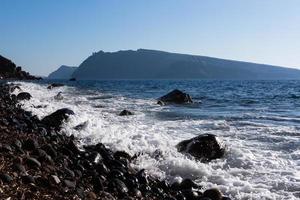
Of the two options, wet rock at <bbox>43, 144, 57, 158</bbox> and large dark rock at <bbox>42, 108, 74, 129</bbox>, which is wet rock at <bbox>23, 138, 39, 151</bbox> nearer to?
wet rock at <bbox>43, 144, 57, 158</bbox>

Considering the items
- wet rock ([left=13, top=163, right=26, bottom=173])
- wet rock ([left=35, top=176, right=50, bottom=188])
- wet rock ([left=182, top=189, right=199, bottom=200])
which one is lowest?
wet rock ([left=182, top=189, right=199, bottom=200])

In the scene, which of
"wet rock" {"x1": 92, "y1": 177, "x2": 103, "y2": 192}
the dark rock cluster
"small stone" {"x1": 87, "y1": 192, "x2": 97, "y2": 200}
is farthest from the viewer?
the dark rock cluster

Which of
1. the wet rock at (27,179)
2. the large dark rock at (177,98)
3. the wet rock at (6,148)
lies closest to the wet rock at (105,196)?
the wet rock at (27,179)

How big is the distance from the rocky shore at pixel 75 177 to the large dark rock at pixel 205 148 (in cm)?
161

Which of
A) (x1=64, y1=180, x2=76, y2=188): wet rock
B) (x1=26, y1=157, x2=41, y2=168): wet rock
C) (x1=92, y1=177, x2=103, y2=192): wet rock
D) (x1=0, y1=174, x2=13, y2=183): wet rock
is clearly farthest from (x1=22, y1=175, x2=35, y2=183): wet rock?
(x1=92, y1=177, x2=103, y2=192): wet rock

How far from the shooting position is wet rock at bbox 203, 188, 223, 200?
7.61 meters

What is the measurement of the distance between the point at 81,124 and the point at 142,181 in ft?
23.6

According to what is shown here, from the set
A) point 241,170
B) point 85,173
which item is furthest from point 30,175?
point 241,170

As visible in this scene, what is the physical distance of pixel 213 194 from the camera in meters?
7.67

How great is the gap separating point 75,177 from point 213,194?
241 centimetres

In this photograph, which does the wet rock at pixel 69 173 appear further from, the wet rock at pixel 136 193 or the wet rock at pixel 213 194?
the wet rock at pixel 213 194

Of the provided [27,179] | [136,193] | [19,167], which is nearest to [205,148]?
[136,193]

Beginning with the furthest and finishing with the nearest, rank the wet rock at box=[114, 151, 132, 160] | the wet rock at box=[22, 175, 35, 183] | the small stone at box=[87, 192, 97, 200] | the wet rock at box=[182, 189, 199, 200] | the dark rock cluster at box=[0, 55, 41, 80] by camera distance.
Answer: the dark rock cluster at box=[0, 55, 41, 80] < the wet rock at box=[114, 151, 132, 160] < the wet rock at box=[182, 189, 199, 200] < the small stone at box=[87, 192, 97, 200] < the wet rock at box=[22, 175, 35, 183]

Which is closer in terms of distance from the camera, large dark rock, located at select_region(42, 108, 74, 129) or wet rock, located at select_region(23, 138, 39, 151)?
wet rock, located at select_region(23, 138, 39, 151)
